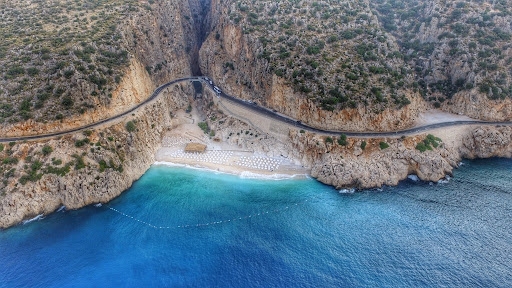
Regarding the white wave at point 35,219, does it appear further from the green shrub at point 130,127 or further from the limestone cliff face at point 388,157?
the limestone cliff face at point 388,157

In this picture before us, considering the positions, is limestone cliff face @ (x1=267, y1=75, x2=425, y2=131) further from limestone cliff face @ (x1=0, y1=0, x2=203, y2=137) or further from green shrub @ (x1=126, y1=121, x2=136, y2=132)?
green shrub @ (x1=126, y1=121, x2=136, y2=132)

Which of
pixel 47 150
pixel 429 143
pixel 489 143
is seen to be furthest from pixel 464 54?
pixel 47 150

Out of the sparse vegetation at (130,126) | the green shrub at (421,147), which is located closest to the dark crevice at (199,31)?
the sparse vegetation at (130,126)

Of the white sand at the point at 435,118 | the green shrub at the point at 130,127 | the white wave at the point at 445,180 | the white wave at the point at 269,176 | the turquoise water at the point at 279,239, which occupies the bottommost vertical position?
the turquoise water at the point at 279,239

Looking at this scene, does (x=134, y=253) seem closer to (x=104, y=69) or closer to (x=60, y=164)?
(x=60, y=164)

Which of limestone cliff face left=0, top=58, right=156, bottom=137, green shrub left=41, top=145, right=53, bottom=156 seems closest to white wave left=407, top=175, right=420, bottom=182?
limestone cliff face left=0, top=58, right=156, bottom=137

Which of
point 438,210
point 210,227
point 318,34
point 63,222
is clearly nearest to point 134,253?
point 210,227
